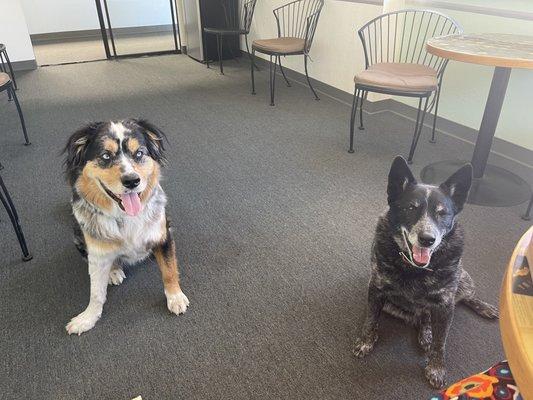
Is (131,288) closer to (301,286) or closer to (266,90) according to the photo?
(301,286)

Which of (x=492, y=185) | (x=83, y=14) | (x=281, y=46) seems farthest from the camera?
(x=83, y=14)

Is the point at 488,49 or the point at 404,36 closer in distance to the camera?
the point at 488,49

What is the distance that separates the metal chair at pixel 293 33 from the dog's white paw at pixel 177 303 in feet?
9.57

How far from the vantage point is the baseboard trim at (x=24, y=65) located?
5.43 metres

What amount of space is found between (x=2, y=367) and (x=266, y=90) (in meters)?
3.86

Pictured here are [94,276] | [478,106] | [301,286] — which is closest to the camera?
[94,276]

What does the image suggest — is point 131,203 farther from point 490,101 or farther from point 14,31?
point 14,31

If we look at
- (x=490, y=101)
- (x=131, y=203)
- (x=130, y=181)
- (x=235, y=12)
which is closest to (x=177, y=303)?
(x=131, y=203)

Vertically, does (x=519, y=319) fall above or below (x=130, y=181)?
above

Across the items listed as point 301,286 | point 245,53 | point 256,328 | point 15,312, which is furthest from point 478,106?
point 245,53

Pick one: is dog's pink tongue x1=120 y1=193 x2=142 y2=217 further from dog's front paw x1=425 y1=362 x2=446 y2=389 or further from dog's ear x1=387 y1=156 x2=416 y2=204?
dog's front paw x1=425 y1=362 x2=446 y2=389

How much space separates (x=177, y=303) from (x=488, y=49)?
6.97ft

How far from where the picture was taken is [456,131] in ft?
11.2

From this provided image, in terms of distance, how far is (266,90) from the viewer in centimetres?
473
